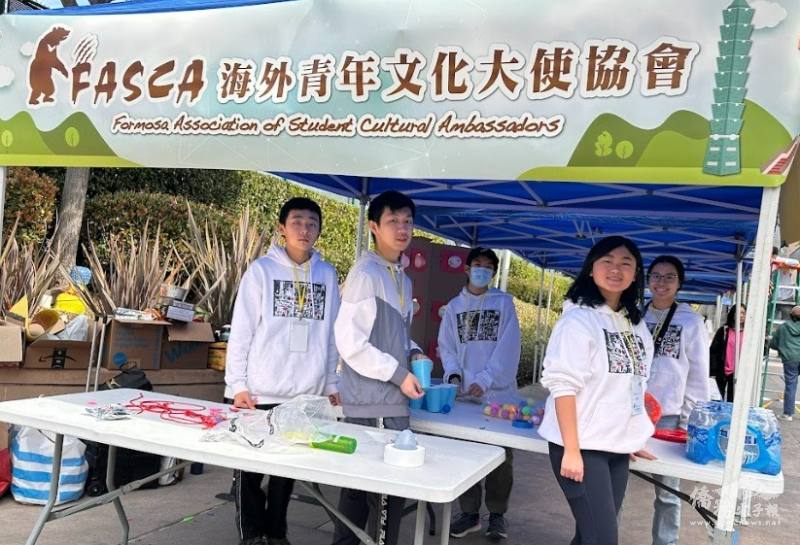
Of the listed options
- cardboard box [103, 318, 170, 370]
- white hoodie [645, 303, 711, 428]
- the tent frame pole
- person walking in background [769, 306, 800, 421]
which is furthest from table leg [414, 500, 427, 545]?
person walking in background [769, 306, 800, 421]

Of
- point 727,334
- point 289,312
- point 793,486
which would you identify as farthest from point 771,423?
point 727,334

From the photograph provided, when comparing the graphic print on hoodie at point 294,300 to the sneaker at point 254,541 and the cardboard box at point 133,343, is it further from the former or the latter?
the cardboard box at point 133,343

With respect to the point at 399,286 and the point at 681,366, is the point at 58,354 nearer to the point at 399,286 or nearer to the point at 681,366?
the point at 399,286

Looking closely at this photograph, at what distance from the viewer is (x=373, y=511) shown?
2875 millimetres

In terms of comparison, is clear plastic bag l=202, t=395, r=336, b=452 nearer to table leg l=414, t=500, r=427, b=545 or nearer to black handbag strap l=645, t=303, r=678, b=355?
table leg l=414, t=500, r=427, b=545

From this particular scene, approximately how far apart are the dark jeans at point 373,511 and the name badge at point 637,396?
3.14 ft

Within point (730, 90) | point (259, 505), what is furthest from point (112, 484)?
Result: point (730, 90)

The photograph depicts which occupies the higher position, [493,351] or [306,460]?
[493,351]

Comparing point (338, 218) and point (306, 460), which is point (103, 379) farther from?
point (338, 218)

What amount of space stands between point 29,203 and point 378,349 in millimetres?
5949

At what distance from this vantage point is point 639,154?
7.91ft

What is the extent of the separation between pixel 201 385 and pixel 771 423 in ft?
11.6

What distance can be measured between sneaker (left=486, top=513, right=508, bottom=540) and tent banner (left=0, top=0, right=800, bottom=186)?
238cm

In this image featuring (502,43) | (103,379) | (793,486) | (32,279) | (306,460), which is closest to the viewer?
(306,460)
